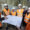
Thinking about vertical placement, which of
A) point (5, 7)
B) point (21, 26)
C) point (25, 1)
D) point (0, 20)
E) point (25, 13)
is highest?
point (25, 1)

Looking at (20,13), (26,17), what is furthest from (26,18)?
(20,13)

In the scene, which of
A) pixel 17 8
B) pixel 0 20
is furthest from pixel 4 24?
pixel 17 8

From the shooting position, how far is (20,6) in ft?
4.85

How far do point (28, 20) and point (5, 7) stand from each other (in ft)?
1.64

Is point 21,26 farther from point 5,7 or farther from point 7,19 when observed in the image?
point 5,7

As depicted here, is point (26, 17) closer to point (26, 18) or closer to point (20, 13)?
point (26, 18)

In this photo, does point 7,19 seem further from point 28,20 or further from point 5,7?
point 28,20

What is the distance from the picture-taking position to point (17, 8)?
1.45m

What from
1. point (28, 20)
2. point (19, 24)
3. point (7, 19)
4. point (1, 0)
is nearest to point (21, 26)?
point (19, 24)

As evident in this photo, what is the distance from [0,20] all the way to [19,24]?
380mm

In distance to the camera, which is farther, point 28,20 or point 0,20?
point 0,20

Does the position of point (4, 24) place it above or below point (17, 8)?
below

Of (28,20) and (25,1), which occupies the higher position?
(25,1)

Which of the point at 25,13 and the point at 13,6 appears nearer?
the point at 25,13
